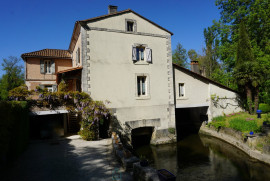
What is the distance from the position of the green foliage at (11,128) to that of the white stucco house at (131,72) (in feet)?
14.6

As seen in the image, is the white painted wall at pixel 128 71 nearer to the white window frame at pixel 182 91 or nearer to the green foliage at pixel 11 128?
the white window frame at pixel 182 91

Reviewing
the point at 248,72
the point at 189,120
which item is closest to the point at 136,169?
the point at 248,72

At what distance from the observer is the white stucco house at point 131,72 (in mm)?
12359

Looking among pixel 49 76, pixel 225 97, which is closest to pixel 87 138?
pixel 49 76

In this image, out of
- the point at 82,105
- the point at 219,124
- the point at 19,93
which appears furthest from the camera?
the point at 219,124

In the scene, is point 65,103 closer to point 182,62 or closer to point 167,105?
point 167,105

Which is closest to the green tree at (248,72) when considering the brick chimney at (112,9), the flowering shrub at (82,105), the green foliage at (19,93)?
the brick chimney at (112,9)

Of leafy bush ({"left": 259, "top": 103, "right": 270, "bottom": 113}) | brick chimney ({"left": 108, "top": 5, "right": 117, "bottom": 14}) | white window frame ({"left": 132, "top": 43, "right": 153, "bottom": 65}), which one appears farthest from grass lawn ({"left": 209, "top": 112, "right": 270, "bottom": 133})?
brick chimney ({"left": 108, "top": 5, "right": 117, "bottom": 14})

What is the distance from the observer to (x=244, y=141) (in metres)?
12.4

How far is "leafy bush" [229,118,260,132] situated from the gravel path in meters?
10.4

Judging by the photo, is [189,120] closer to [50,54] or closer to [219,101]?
[219,101]

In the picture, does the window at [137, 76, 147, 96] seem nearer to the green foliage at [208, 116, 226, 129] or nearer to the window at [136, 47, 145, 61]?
the window at [136, 47, 145, 61]

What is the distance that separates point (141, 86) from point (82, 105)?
504 cm

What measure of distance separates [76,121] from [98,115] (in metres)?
3.54
